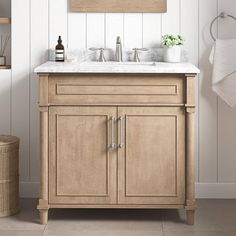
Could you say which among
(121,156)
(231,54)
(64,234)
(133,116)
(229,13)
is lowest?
(64,234)

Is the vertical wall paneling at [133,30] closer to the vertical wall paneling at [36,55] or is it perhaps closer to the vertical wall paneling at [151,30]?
the vertical wall paneling at [151,30]

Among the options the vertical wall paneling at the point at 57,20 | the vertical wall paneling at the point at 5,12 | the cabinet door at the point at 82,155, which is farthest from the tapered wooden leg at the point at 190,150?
the vertical wall paneling at the point at 5,12

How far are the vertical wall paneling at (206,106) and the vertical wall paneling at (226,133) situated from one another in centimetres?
3

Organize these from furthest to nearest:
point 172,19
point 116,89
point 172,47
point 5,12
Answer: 1. point 5,12
2. point 172,19
3. point 172,47
4. point 116,89

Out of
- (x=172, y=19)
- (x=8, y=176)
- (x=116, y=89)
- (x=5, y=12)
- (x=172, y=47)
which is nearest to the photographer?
(x=116, y=89)

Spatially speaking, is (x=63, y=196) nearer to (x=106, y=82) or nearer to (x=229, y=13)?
(x=106, y=82)

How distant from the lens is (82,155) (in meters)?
3.73

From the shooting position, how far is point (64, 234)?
11.7 feet

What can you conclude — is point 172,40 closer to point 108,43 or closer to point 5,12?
point 108,43

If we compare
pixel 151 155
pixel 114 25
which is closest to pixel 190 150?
pixel 151 155

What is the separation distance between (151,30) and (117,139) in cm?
92

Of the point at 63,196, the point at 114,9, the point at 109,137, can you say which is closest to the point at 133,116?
the point at 109,137

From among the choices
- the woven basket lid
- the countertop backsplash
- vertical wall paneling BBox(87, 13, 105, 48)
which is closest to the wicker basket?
the woven basket lid

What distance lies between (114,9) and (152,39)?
12.6 inches
